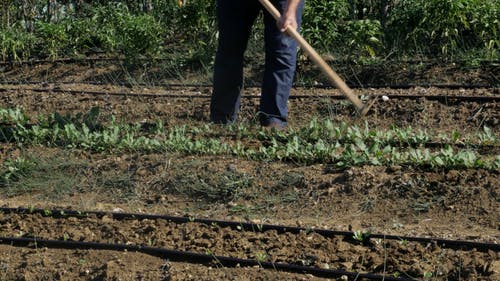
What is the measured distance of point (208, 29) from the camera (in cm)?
948

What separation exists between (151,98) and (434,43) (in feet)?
9.48

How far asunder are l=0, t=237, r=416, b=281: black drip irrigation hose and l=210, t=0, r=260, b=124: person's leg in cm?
199

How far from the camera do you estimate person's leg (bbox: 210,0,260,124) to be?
233 inches

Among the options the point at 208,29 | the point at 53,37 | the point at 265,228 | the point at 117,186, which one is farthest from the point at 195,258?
the point at 53,37

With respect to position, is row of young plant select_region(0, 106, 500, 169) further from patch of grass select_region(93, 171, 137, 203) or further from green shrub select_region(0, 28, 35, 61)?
green shrub select_region(0, 28, 35, 61)

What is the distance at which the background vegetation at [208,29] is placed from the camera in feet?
26.6

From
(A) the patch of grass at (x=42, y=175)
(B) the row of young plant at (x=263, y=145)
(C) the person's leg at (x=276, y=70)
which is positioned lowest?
(A) the patch of grass at (x=42, y=175)

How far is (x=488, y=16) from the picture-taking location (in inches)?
315

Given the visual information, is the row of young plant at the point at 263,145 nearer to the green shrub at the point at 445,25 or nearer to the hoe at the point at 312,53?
the hoe at the point at 312,53

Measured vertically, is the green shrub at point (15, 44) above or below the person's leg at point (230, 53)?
below

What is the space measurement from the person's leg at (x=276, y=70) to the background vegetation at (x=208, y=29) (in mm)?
2399

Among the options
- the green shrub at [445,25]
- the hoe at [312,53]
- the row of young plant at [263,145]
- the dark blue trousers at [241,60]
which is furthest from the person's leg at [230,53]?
the green shrub at [445,25]

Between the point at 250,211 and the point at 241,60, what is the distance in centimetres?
167

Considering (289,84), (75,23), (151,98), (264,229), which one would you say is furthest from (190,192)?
(75,23)
